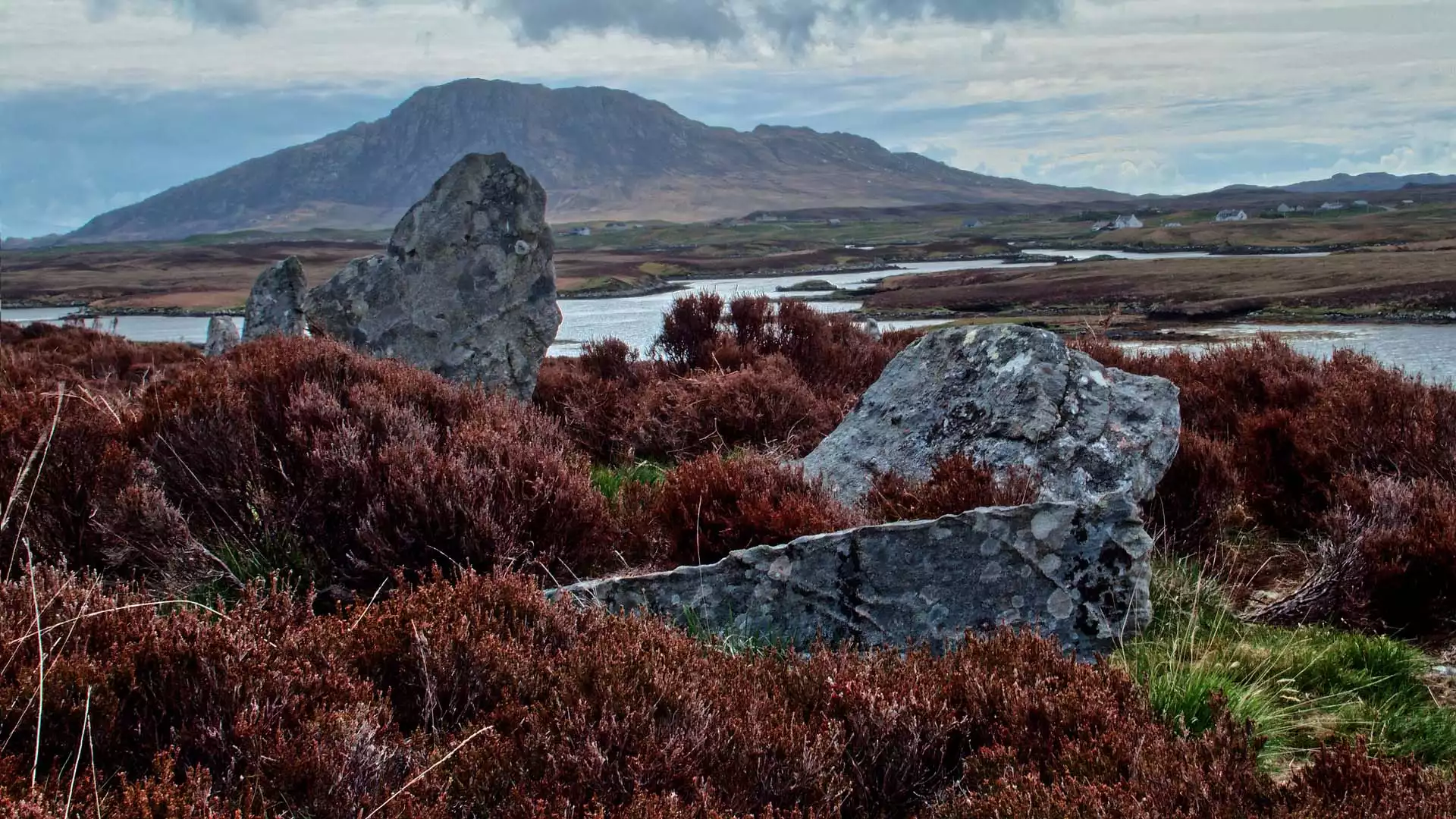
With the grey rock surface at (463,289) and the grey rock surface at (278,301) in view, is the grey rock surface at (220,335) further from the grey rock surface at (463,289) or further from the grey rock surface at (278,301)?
the grey rock surface at (463,289)

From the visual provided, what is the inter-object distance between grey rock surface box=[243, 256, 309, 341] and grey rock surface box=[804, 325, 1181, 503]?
11.4 meters

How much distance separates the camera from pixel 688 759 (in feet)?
8.68

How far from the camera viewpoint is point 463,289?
37.9 ft

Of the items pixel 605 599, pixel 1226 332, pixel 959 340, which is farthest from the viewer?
pixel 1226 332

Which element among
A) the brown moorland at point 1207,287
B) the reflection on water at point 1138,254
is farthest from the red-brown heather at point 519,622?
the reflection on water at point 1138,254

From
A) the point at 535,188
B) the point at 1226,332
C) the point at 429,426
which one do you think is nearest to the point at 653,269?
the point at 1226,332

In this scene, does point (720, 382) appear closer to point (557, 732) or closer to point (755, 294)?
point (755, 294)

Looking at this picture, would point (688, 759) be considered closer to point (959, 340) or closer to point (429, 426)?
point (429, 426)

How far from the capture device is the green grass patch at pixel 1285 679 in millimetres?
3581

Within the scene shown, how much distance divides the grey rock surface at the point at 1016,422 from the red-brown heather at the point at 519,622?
391 millimetres

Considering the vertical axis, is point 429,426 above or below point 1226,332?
above

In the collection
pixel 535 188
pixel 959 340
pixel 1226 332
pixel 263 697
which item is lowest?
pixel 1226 332

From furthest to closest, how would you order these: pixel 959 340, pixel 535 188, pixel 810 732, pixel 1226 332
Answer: pixel 1226 332, pixel 535 188, pixel 959 340, pixel 810 732

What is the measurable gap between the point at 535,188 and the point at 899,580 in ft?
29.9
